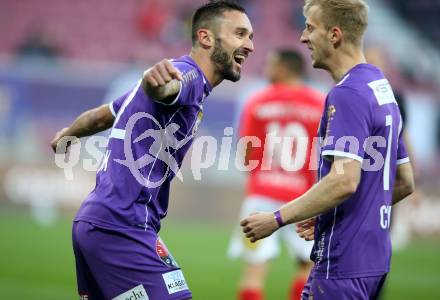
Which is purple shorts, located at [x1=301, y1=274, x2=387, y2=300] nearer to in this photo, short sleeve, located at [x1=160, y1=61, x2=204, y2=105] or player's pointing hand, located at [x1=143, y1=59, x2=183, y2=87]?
short sleeve, located at [x1=160, y1=61, x2=204, y2=105]

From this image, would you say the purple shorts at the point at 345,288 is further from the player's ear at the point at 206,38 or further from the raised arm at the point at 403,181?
the player's ear at the point at 206,38

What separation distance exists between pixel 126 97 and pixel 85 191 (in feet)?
32.9

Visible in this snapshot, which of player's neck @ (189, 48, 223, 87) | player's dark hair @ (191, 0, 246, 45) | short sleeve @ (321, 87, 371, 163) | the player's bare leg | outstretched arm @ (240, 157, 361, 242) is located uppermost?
player's dark hair @ (191, 0, 246, 45)

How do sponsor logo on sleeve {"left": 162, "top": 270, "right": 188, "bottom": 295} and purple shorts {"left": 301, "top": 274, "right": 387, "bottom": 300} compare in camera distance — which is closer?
purple shorts {"left": 301, "top": 274, "right": 387, "bottom": 300}

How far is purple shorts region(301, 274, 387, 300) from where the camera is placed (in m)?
4.29

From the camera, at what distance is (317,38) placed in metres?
4.50

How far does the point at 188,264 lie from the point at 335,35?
24.9 feet

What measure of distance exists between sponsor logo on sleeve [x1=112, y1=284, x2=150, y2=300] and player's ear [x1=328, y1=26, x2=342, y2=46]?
161cm

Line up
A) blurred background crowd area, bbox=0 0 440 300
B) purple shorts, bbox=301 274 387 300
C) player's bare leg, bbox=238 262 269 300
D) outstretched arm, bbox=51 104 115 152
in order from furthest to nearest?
1. blurred background crowd area, bbox=0 0 440 300
2. player's bare leg, bbox=238 262 269 300
3. outstretched arm, bbox=51 104 115 152
4. purple shorts, bbox=301 274 387 300

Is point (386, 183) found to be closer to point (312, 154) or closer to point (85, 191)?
point (312, 154)

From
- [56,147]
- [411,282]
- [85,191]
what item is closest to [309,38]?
[56,147]

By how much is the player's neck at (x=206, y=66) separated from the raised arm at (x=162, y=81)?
442 mm

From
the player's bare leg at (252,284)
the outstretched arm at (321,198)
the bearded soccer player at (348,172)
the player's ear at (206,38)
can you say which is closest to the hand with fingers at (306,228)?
the bearded soccer player at (348,172)

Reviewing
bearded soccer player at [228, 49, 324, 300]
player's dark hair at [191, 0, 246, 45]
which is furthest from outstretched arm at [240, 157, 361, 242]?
bearded soccer player at [228, 49, 324, 300]
